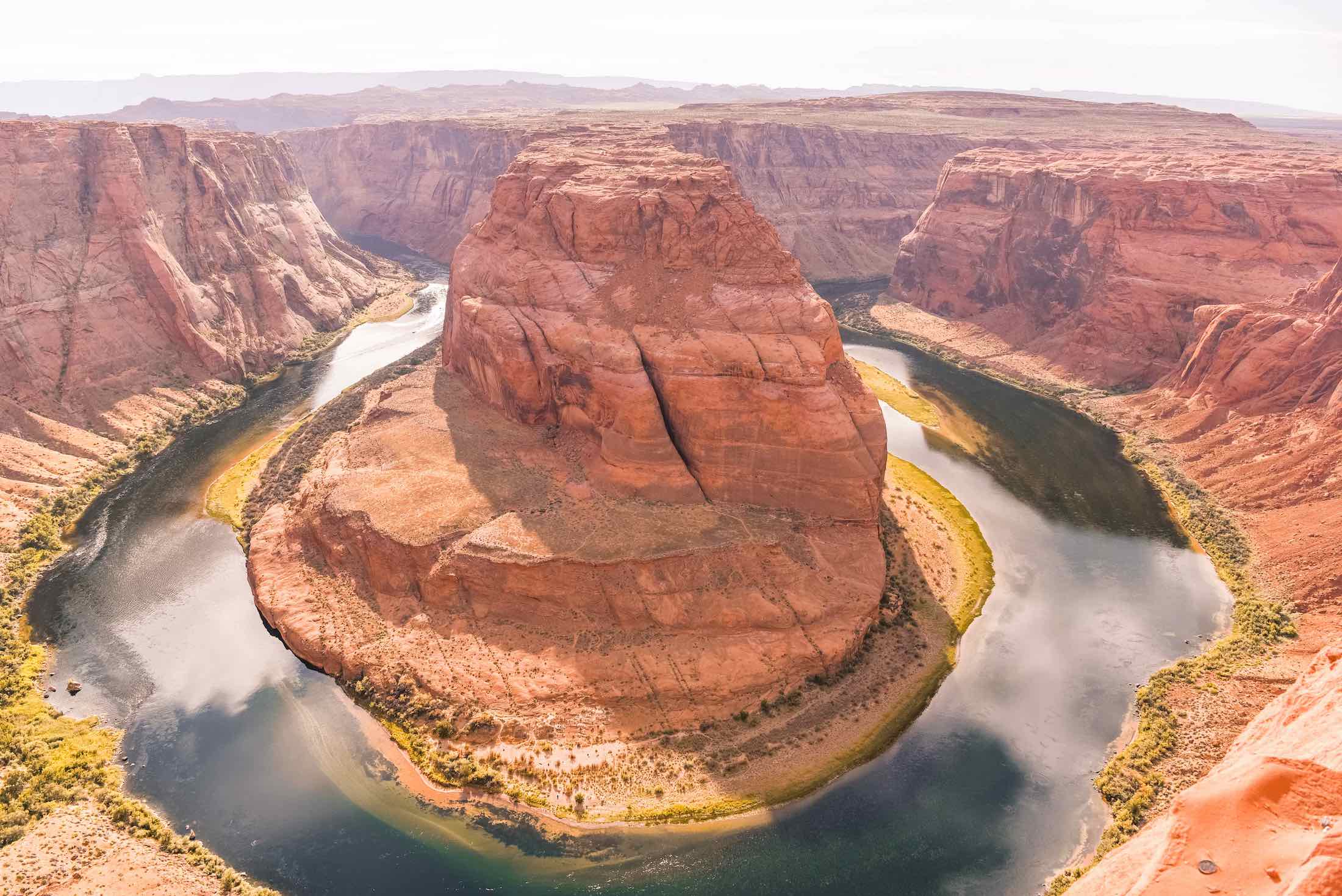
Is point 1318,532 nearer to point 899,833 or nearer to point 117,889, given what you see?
point 899,833

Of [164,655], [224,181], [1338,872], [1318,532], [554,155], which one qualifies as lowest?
[164,655]

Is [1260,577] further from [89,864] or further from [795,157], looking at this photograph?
[795,157]

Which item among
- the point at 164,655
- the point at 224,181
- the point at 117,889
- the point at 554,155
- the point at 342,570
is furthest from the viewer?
the point at 224,181

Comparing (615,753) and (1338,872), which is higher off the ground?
(1338,872)

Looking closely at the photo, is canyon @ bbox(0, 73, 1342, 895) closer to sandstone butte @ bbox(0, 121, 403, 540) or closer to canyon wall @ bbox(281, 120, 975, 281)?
sandstone butte @ bbox(0, 121, 403, 540)

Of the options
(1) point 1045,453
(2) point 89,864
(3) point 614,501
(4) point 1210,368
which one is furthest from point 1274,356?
(2) point 89,864

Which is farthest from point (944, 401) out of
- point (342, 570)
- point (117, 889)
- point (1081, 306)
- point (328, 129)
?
point (328, 129)
